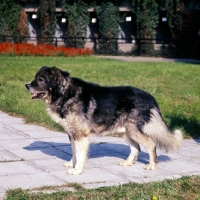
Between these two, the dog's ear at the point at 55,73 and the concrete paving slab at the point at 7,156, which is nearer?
the dog's ear at the point at 55,73

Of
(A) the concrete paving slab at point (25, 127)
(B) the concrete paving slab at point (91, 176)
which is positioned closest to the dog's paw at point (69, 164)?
(B) the concrete paving slab at point (91, 176)

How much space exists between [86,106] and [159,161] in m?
1.52

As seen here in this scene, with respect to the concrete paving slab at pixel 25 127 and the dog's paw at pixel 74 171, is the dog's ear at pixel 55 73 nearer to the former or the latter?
the dog's paw at pixel 74 171

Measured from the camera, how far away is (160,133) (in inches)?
289

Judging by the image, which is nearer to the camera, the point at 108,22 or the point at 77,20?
the point at 108,22

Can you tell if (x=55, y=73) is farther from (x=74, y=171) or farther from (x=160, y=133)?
(x=160, y=133)

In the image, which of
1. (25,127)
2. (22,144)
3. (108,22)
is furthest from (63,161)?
(108,22)

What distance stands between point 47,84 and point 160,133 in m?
1.73

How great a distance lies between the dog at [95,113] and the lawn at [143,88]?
1002 mm

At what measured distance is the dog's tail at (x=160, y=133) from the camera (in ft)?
24.0

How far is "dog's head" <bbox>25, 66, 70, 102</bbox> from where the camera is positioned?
6.93 meters

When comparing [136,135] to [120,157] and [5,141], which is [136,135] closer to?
[120,157]

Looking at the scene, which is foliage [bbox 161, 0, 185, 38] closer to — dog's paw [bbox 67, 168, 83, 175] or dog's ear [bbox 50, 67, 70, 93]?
dog's ear [bbox 50, 67, 70, 93]

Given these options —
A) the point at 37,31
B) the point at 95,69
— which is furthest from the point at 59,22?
the point at 95,69
